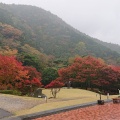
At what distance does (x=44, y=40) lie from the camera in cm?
9006

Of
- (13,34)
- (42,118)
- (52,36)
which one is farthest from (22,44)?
(42,118)

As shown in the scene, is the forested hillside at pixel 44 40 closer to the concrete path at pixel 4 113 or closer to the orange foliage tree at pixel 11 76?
the orange foliage tree at pixel 11 76

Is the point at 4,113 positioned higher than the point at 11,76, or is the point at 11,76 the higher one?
the point at 11,76

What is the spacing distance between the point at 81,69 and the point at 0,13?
184ft

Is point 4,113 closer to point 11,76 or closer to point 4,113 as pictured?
point 4,113

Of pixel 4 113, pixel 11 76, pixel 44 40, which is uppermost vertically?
pixel 44 40

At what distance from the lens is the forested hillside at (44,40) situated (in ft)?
209

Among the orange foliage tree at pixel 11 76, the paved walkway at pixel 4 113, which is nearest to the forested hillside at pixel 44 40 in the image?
the orange foliage tree at pixel 11 76

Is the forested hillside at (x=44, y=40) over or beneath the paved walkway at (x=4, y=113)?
over

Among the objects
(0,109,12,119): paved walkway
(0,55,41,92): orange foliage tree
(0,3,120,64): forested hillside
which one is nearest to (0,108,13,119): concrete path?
(0,109,12,119): paved walkway

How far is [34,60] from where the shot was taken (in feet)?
156

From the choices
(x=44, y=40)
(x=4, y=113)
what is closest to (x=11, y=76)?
(x=4, y=113)

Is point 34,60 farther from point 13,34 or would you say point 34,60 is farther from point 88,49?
point 88,49

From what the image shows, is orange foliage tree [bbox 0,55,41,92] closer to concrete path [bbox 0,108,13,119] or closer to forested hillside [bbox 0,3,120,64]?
concrete path [bbox 0,108,13,119]
